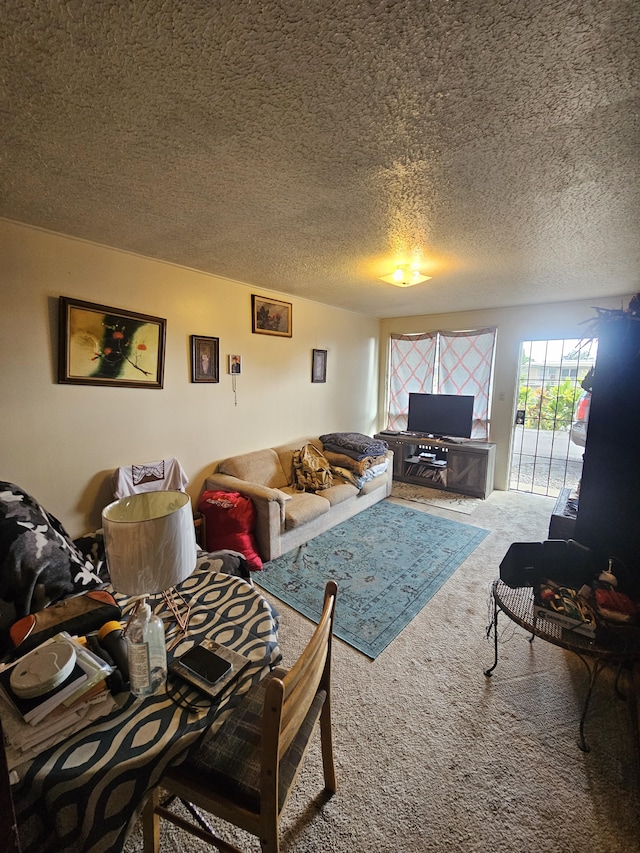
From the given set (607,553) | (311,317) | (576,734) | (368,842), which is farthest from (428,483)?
(368,842)

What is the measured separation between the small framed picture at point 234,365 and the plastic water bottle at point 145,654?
2.69 m

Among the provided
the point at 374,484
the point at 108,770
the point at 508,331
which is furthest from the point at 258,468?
the point at 508,331

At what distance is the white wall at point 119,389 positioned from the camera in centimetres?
216

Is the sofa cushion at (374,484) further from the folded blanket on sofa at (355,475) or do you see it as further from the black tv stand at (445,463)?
the black tv stand at (445,463)

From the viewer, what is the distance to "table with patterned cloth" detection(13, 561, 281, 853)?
2.50 ft

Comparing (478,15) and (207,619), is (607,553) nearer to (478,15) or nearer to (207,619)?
(207,619)

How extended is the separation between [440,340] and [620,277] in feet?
7.38

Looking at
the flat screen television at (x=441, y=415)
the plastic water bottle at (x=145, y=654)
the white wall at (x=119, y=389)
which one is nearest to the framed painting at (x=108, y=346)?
the white wall at (x=119, y=389)

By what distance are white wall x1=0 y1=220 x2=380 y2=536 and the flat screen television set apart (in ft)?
6.03

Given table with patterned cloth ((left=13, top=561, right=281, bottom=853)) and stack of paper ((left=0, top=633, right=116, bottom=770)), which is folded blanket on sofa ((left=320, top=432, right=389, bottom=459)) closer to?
table with patterned cloth ((left=13, top=561, right=281, bottom=853))

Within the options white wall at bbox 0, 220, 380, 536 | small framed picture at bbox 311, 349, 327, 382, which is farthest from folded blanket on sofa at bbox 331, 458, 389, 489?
small framed picture at bbox 311, 349, 327, 382

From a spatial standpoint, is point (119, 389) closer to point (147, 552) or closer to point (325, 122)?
point (147, 552)

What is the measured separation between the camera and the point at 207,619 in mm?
1268

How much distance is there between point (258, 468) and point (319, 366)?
1687 millimetres
